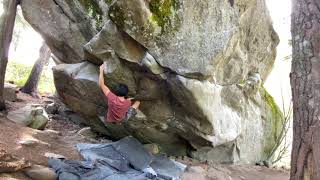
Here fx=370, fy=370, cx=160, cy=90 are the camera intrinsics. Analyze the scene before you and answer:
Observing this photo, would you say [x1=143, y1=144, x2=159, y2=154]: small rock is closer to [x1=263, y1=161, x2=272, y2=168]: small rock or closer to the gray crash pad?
the gray crash pad

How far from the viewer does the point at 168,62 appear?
25.2ft

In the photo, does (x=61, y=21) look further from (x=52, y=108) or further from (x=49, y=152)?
(x=52, y=108)

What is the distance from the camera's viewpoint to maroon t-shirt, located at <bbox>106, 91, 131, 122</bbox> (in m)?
7.29

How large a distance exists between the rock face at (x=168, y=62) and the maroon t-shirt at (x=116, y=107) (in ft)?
2.58

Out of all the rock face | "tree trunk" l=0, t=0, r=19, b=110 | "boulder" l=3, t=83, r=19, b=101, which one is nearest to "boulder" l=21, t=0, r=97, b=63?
the rock face

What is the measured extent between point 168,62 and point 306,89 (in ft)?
13.0

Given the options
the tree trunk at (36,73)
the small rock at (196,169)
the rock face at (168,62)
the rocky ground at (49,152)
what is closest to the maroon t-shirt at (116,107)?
the rock face at (168,62)

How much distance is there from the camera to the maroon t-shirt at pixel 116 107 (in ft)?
23.9

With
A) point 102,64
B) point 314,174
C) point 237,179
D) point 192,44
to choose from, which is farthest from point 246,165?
point 314,174

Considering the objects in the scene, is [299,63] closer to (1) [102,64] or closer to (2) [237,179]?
(1) [102,64]

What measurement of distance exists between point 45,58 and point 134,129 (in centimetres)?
598

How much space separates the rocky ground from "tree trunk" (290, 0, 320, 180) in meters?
4.17

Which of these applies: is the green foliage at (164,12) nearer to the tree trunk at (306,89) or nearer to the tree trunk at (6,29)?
the tree trunk at (6,29)

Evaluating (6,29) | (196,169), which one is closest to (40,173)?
(196,169)
